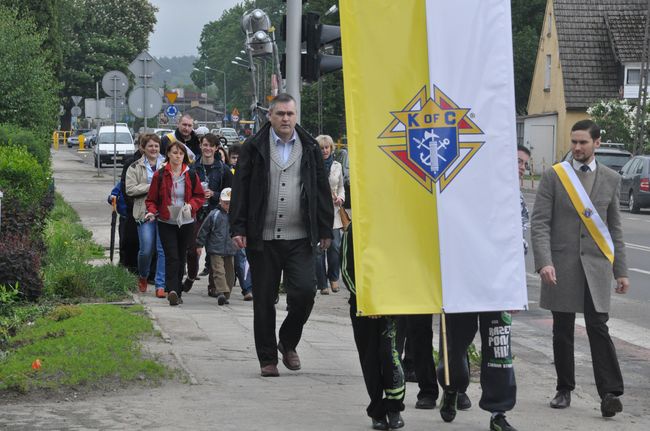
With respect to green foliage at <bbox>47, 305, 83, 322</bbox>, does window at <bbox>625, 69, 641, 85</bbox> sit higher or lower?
higher

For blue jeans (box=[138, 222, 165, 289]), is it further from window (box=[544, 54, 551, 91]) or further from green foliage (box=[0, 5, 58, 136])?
window (box=[544, 54, 551, 91])

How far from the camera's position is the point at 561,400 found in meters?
Result: 8.27

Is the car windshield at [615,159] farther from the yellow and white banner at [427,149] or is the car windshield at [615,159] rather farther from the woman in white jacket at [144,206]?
the yellow and white banner at [427,149]

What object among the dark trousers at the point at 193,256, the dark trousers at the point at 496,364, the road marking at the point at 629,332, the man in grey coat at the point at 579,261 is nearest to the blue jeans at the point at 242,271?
the dark trousers at the point at 193,256

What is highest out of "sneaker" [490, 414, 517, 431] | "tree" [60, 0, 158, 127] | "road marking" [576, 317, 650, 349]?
"tree" [60, 0, 158, 127]

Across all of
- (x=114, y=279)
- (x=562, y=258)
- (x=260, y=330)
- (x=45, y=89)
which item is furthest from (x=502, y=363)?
(x=45, y=89)

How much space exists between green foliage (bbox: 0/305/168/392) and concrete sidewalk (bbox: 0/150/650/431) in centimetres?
24

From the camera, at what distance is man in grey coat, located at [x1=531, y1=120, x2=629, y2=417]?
8.11m

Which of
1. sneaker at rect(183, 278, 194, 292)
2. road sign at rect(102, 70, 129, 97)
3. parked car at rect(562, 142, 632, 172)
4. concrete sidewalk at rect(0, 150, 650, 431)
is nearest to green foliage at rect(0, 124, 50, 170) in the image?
sneaker at rect(183, 278, 194, 292)

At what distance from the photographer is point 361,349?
727 centimetres

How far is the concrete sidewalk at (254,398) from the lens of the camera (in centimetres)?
723

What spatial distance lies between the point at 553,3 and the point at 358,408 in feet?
199

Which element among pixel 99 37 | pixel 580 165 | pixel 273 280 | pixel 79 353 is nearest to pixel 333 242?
pixel 273 280

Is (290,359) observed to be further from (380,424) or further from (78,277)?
(78,277)
